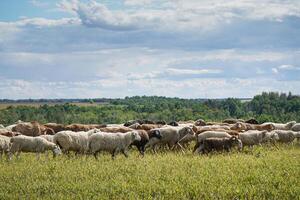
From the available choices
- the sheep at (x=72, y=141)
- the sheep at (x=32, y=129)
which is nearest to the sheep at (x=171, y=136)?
the sheep at (x=72, y=141)

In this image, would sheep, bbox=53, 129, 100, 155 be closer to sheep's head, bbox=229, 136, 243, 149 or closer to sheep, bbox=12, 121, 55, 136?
sheep, bbox=12, 121, 55, 136

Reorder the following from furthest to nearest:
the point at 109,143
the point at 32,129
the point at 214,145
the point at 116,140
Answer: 1. the point at 32,129
2. the point at 214,145
3. the point at 116,140
4. the point at 109,143

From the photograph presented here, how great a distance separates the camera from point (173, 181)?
47.6ft

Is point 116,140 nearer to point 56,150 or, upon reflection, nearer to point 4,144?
point 56,150

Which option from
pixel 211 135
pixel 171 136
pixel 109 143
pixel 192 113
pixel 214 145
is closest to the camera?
pixel 109 143

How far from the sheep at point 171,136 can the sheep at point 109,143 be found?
9.40ft

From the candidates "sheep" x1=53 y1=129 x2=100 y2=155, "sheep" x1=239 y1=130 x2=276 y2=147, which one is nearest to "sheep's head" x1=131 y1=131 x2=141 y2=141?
"sheep" x1=53 y1=129 x2=100 y2=155

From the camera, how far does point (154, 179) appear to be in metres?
15.1

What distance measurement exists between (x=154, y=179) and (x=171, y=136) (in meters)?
10.6

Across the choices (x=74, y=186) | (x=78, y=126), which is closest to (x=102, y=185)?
(x=74, y=186)

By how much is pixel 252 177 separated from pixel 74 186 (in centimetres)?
554

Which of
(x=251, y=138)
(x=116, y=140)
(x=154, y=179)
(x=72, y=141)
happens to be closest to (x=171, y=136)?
(x=251, y=138)

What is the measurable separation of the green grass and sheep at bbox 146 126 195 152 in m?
5.89

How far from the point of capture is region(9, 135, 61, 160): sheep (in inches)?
837
